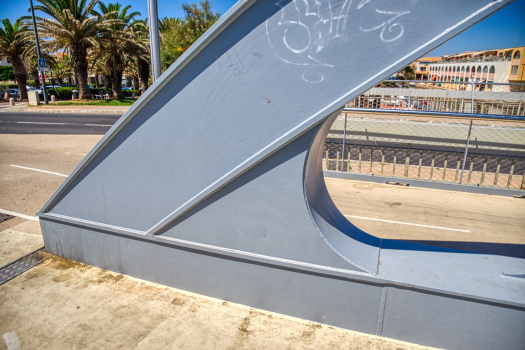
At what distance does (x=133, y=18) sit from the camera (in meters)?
34.2

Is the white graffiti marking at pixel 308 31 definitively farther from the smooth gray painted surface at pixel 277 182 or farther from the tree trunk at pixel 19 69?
the tree trunk at pixel 19 69

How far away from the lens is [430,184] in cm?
745

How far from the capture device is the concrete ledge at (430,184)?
6.95 m

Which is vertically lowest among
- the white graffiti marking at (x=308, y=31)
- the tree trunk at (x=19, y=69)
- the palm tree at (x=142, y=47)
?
the white graffiti marking at (x=308, y=31)

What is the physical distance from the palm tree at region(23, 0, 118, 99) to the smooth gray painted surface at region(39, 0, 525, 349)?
88.9 ft

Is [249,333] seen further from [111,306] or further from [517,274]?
[517,274]

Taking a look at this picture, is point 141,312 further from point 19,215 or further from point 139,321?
point 19,215

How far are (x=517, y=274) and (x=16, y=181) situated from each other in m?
9.46

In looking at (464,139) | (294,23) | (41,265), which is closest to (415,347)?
(294,23)

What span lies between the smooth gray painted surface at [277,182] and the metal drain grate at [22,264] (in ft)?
4.27

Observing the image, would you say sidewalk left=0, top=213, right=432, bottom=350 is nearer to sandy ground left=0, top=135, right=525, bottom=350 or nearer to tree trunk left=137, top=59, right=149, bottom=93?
sandy ground left=0, top=135, right=525, bottom=350

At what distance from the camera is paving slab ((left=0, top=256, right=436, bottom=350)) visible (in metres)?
3.04

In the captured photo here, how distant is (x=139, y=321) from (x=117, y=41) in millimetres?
29819

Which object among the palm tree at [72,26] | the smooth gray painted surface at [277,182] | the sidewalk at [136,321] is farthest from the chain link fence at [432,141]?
the palm tree at [72,26]
